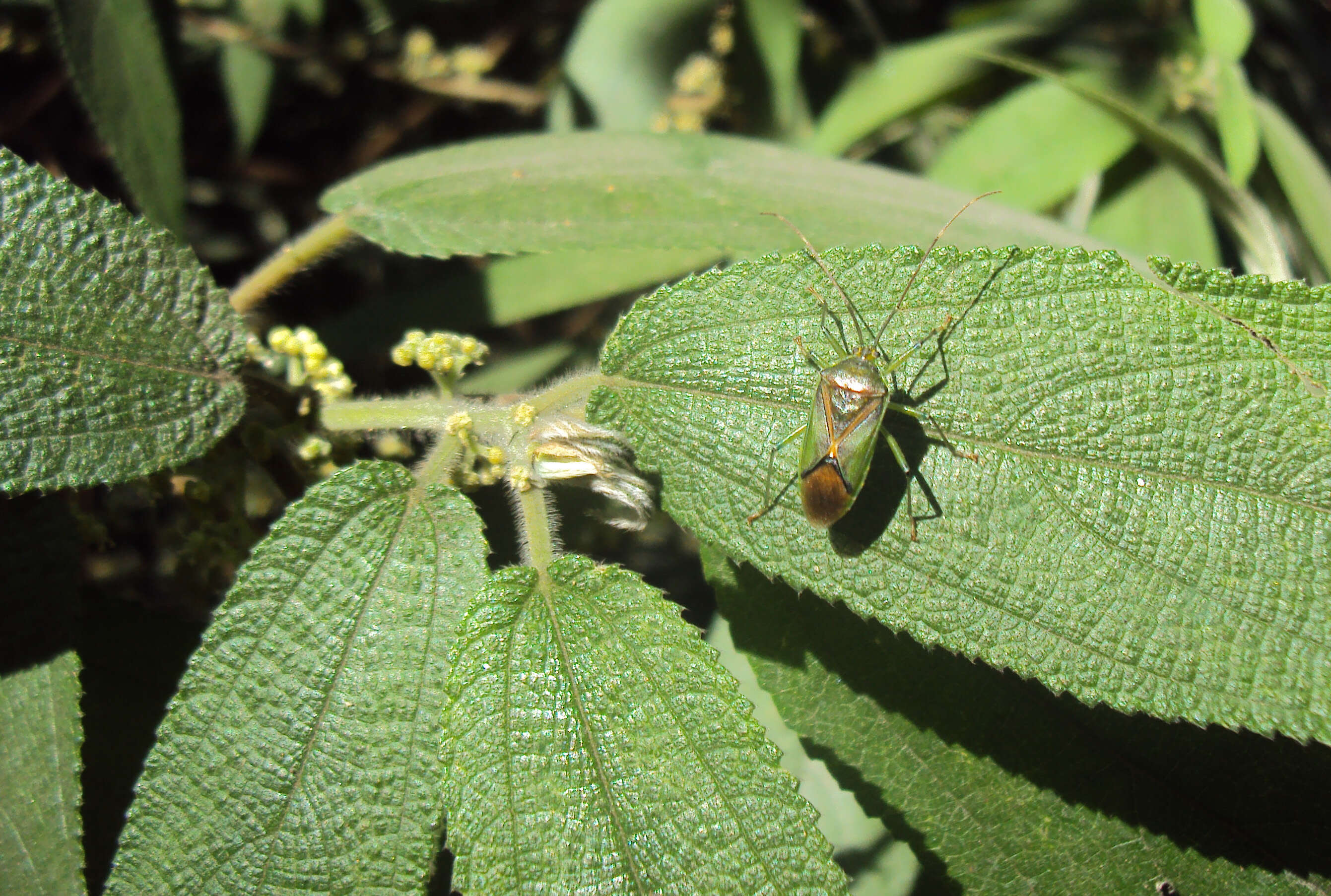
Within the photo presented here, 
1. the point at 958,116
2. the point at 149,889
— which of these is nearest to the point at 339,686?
the point at 149,889

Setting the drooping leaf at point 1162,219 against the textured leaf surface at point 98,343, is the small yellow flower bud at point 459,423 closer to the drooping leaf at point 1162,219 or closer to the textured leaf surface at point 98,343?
the textured leaf surface at point 98,343

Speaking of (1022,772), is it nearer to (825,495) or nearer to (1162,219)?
(825,495)

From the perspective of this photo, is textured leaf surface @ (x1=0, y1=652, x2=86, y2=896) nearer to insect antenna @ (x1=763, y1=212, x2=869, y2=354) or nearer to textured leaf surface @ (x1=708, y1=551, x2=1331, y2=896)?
textured leaf surface @ (x1=708, y1=551, x2=1331, y2=896)

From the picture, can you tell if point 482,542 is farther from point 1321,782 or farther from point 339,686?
point 1321,782

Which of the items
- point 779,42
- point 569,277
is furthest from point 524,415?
point 779,42

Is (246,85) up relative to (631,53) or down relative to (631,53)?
down

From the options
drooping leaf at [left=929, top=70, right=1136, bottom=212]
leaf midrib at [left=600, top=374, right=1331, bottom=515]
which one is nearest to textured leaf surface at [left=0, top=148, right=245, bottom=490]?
leaf midrib at [left=600, top=374, right=1331, bottom=515]
